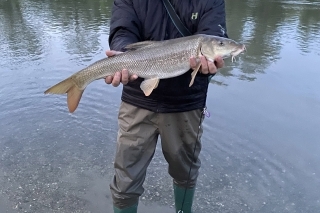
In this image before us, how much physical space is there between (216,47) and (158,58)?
1.56 feet

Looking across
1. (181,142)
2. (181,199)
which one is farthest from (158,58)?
(181,199)

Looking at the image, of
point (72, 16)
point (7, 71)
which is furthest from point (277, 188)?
point (72, 16)

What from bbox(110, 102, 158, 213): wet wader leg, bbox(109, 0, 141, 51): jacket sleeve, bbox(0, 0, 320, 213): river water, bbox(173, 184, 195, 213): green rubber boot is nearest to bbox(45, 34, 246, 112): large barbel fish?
bbox(109, 0, 141, 51): jacket sleeve

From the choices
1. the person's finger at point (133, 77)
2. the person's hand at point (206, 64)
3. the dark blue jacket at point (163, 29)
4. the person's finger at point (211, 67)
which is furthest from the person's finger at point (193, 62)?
the person's finger at point (133, 77)

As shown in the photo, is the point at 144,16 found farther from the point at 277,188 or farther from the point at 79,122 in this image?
the point at 79,122

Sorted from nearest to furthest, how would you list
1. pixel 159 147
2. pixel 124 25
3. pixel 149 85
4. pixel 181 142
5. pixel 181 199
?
pixel 149 85, pixel 124 25, pixel 181 142, pixel 181 199, pixel 159 147

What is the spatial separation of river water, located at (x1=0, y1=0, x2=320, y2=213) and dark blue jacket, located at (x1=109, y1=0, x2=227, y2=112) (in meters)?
1.45

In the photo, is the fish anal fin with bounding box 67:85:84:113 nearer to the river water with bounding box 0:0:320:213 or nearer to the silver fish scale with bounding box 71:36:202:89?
the silver fish scale with bounding box 71:36:202:89

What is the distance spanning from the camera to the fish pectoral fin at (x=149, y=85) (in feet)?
9.21

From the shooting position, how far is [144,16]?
9.72 feet

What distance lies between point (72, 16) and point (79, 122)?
11.1 meters

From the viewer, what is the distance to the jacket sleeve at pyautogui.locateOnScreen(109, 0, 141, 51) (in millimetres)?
2947

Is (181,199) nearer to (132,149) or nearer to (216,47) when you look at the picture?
(132,149)

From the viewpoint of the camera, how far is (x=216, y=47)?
8.97 ft
